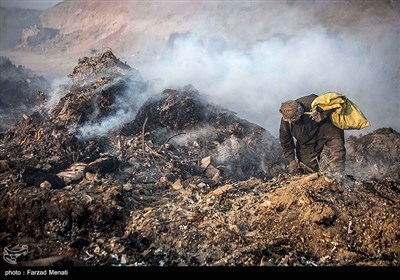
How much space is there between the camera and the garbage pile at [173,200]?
10.7 ft

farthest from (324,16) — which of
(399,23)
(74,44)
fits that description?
(74,44)

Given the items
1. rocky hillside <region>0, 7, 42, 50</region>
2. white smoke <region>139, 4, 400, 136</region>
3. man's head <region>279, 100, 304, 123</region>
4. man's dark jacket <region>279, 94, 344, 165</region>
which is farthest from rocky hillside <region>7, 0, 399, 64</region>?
man's head <region>279, 100, 304, 123</region>

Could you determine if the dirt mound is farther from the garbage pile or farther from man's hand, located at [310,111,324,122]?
man's hand, located at [310,111,324,122]

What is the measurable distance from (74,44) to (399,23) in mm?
24039

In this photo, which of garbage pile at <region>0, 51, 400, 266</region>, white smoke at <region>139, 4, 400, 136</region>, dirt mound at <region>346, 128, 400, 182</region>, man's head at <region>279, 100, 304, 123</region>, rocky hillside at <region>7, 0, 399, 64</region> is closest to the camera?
garbage pile at <region>0, 51, 400, 266</region>

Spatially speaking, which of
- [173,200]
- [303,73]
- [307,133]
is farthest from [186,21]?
[173,200]

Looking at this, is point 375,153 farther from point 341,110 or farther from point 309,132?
point 341,110

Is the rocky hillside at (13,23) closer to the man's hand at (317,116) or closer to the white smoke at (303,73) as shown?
the white smoke at (303,73)

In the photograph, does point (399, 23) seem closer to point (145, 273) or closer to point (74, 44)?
point (145, 273)

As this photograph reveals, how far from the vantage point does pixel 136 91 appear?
7.73 meters

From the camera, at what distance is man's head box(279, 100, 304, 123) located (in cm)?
459

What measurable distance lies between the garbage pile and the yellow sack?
0.80 metres

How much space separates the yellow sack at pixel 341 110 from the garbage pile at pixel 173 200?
805 millimetres

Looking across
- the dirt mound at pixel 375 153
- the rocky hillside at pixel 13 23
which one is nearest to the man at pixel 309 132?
the dirt mound at pixel 375 153
